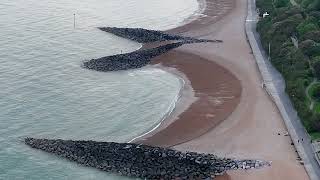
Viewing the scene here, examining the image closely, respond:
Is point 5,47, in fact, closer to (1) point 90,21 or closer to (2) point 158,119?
(1) point 90,21

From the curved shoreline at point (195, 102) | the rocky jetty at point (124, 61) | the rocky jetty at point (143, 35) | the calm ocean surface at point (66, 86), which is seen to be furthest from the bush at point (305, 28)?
the rocky jetty at point (124, 61)

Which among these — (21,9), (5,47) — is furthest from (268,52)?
(21,9)

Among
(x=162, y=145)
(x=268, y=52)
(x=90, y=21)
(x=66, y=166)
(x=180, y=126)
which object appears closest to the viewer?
(x=66, y=166)

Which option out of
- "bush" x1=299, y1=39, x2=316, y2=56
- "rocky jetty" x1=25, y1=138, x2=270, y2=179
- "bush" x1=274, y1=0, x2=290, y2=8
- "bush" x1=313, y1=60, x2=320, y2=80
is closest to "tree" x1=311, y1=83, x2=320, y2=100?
"bush" x1=313, y1=60, x2=320, y2=80

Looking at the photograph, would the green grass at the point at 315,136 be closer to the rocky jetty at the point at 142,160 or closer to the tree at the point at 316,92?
the rocky jetty at the point at 142,160

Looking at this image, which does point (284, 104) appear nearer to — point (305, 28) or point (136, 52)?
point (305, 28)

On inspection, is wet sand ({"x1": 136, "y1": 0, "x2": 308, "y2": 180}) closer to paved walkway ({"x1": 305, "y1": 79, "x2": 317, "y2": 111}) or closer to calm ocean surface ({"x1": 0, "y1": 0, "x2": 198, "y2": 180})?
calm ocean surface ({"x1": 0, "y1": 0, "x2": 198, "y2": 180})
